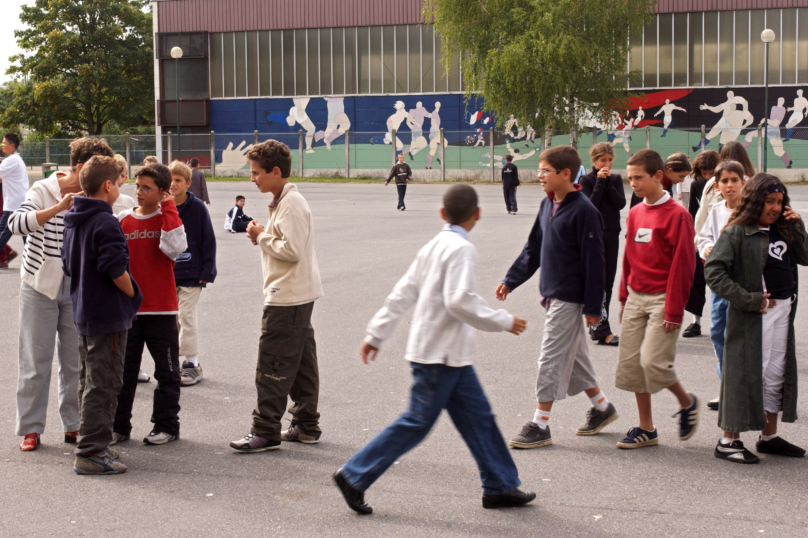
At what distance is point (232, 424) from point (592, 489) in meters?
2.32

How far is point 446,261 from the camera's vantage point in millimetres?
4004

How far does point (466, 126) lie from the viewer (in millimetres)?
46469

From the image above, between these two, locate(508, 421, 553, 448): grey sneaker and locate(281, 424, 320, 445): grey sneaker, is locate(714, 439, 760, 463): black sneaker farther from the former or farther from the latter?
locate(281, 424, 320, 445): grey sneaker

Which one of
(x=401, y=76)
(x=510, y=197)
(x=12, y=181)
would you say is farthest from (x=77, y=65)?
(x=12, y=181)

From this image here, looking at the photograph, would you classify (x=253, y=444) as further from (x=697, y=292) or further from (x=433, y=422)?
(x=697, y=292)

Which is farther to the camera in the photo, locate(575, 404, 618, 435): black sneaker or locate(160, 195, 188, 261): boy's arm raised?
locate(575, 404, 618, 435): black sneaker

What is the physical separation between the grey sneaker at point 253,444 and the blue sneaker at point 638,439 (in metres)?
2.00

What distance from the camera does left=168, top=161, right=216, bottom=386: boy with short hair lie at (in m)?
6.64

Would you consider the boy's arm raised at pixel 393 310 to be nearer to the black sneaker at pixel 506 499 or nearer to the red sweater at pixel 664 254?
the black sneaker at pixel 506 499

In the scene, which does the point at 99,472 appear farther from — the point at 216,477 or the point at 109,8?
the point at 109,8

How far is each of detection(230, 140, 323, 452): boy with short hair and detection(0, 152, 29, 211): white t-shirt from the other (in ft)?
28.0

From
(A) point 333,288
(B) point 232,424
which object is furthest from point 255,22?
(B) point 232,424

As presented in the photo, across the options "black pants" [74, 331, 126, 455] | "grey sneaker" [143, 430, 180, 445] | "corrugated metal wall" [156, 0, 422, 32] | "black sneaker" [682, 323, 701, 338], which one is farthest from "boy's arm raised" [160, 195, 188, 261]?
"corrugated metal wall" [156, 0, 422, 32]

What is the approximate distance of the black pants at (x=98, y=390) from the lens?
15.5 feet
